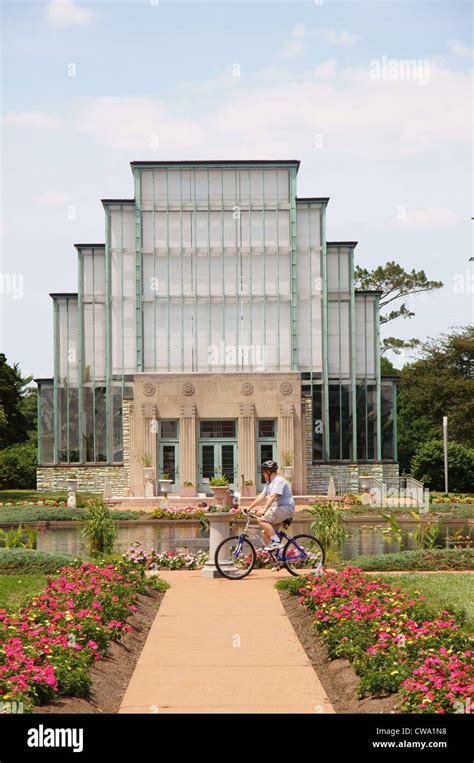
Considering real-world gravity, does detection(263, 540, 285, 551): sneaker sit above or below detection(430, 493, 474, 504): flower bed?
above

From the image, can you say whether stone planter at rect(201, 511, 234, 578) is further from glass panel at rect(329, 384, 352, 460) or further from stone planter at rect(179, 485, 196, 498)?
glass panel at rect(329, 384, 352, 460)

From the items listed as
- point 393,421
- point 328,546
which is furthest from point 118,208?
point 328,546

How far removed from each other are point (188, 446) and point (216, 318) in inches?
287

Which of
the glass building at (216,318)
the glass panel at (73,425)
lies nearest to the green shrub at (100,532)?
the glass building at (216,318)

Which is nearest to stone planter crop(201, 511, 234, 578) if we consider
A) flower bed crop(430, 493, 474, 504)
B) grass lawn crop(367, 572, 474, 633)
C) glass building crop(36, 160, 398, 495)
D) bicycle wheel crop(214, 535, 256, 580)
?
bicycle wheel crop(214, 535, 256, 580)

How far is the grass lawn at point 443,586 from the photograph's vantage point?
13.5 metres

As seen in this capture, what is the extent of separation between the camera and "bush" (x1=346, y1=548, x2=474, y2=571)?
18266 mm

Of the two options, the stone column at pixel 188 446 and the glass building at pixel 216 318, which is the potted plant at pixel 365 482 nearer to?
the glass building at pixel 216 318

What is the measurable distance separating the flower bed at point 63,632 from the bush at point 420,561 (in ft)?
16.0

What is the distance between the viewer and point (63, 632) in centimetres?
1038

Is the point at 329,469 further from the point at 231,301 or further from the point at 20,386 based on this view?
the point at 20,386

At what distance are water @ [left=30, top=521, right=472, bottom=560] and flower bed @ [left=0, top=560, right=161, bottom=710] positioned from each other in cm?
824

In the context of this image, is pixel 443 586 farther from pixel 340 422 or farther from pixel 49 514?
pixel 340 422
